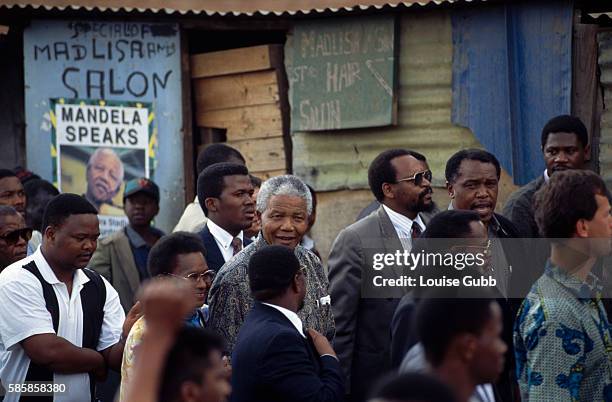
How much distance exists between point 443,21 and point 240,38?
2.17m

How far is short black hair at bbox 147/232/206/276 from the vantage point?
616 centimetres

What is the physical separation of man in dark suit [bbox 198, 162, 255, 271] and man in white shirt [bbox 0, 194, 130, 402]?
3.40 ft

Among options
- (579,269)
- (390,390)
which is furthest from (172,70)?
(390,390)

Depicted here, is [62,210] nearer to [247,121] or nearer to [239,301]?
[239,301]

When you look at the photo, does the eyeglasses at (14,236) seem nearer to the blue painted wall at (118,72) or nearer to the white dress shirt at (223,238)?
the white dress shirt at (223,238)

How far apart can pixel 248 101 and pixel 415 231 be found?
4.01m

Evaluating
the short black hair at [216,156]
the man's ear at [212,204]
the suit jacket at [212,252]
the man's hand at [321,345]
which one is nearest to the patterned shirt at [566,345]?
the man's hand at [321,345]

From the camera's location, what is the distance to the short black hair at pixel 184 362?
3.75m

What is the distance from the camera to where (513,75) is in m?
9.57

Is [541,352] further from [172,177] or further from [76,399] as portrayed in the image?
[172,177]

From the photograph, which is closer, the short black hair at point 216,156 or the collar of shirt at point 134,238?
the short black hair at point 216,156

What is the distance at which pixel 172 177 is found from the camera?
1099 centimetres

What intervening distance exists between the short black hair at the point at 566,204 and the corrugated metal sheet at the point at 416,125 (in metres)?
4.33

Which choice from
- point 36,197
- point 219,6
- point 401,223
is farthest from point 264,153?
point 401,223
